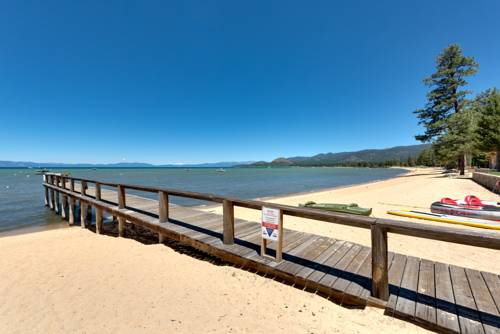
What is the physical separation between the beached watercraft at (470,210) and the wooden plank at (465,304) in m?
6.14

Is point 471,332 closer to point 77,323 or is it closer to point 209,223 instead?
point 77,323

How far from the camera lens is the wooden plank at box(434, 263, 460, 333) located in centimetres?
243

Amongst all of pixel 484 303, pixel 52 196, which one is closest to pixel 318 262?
pixel 484 303

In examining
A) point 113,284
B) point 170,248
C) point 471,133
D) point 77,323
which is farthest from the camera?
point 471,133

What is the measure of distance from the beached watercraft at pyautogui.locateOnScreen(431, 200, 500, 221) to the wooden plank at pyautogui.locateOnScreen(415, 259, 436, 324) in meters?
6.23

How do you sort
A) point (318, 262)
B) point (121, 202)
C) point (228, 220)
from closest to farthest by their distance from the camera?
point (318, 262)
point (228, 220)
point (121, 202)

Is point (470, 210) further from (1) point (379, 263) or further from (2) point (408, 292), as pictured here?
(1) point (379, 263)

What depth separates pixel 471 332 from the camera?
229 centimetres

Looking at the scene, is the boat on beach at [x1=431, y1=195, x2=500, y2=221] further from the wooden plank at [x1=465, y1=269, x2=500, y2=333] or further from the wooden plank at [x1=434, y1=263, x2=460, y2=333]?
the wooden plank at [x1=434, y1=263, x2=460, y2=333]

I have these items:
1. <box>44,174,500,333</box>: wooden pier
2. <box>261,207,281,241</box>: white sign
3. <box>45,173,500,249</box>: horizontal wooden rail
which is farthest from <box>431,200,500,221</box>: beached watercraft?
<box>261,207,281,241</box>: white sign

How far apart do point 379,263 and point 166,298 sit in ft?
10.4

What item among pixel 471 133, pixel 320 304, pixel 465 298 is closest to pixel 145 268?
pixel 320 304

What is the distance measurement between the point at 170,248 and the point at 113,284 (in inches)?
74.5

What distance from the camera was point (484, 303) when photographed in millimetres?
2703
